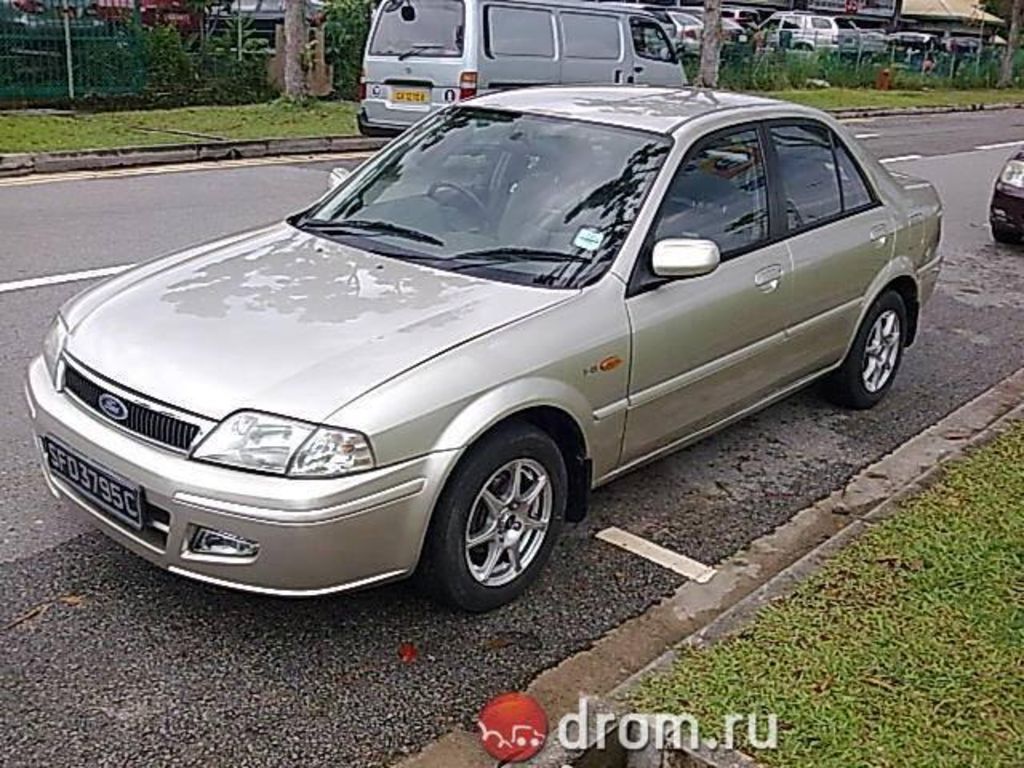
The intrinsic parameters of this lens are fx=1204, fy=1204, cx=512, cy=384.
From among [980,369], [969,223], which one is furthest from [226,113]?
[980,369]

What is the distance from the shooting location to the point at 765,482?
5.29m

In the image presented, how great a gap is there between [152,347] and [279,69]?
16.9m

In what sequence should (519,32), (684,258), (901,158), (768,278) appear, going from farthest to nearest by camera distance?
(901,158) < (519,32) < (768,278) < (684,258)

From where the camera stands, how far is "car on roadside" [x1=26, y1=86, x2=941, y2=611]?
3.42 m

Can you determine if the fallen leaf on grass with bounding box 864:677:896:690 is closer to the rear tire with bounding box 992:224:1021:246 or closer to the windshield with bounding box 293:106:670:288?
the windshield with bounding box 293:106:670:288

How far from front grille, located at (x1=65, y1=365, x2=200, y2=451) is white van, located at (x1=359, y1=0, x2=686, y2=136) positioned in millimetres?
11063

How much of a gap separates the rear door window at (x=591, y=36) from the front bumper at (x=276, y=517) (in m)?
12.9

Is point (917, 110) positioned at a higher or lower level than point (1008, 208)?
lower

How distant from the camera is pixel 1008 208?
10.8 meters

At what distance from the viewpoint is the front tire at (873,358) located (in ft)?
19.6

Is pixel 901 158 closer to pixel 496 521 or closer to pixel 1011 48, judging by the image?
pixel 496 521

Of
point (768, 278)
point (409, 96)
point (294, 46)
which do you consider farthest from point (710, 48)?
point (768, 278)

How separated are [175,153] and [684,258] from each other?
10.4 meters

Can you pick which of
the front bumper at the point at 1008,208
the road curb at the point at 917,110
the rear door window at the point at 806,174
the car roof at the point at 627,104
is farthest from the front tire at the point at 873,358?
the road curb at the point at 917,110
